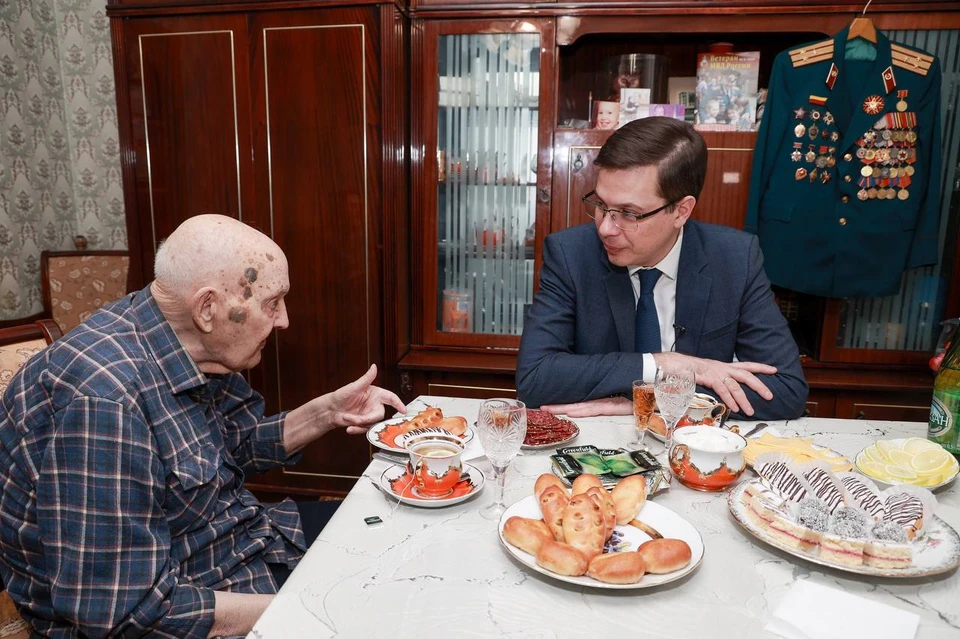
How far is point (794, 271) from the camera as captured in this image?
8.50 feet

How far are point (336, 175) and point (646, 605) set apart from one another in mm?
2229

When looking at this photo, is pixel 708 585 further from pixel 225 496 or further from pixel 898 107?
pixel 898 107

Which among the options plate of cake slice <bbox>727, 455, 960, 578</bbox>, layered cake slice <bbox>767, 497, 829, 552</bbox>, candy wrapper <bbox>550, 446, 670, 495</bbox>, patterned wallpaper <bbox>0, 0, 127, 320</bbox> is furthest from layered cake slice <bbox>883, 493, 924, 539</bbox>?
patterned wallpaper <bbox>0, 0, 127, 320</bbox>

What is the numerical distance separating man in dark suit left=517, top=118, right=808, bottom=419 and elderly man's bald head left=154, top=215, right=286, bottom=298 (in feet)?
2.57

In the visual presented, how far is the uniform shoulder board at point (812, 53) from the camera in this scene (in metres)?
2.45

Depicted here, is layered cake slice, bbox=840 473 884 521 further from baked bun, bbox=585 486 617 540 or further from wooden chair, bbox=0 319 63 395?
wooden chair, bbox=0 319 63 395

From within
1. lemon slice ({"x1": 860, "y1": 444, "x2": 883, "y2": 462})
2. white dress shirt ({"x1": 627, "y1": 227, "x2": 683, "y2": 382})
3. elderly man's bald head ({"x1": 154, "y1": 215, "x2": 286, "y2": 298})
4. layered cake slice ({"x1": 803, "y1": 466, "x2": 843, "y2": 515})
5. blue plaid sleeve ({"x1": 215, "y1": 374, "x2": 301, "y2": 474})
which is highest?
elderly man's bald head ({"x1": 154, "y1": 215, "x2": 286, "y2": 298})

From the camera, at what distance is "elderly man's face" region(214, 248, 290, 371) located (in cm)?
112

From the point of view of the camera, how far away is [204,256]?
1089mm

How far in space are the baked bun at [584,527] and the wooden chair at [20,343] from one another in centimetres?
117

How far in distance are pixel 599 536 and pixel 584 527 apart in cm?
2

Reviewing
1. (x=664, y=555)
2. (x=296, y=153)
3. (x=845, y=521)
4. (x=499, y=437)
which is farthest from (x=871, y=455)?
(x=296, y=153)

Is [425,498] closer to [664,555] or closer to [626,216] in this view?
[664,555]

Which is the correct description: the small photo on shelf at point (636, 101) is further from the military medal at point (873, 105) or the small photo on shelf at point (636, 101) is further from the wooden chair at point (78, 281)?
the wooden chair at point (78, 281)
